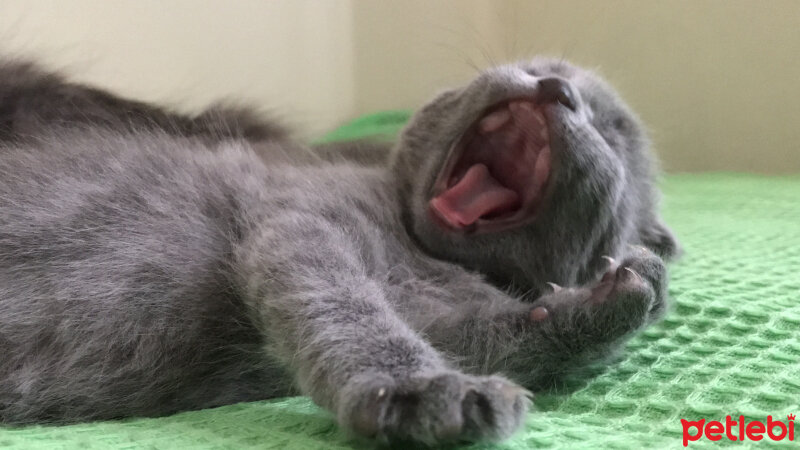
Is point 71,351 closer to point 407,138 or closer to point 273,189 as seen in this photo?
point 273,189

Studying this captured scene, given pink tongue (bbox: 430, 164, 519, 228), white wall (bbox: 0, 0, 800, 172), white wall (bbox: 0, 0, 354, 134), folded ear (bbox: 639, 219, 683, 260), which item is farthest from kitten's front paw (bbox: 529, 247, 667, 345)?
white wall (bbox: 0, 0, 800, 172)

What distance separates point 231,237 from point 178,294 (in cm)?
11

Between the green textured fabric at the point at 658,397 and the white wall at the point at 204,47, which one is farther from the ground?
the white wall at the point at 204,47

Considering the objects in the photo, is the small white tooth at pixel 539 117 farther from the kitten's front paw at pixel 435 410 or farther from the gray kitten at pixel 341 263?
the kitten's front paw at pixel 435 410

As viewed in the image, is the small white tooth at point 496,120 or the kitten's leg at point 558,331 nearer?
the kitten's leg at point 558,331

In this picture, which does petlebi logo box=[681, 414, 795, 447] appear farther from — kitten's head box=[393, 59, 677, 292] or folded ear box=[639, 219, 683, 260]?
folded ear box=[639, 219, 683, 260]

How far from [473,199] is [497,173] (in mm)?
60

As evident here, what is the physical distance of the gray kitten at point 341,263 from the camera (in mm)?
722

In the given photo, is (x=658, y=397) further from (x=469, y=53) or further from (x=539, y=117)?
(x=469, y=53)

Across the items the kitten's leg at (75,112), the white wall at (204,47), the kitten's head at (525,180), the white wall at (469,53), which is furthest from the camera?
the white wall at (469,53)

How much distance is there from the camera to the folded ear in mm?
1169

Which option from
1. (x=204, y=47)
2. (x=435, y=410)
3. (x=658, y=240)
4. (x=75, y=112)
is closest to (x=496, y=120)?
(x=658, y=240)

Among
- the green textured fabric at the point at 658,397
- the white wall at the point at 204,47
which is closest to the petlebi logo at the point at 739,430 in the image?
the green textured fabric at the point at 658,397

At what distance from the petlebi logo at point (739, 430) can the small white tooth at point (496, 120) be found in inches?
20.2
